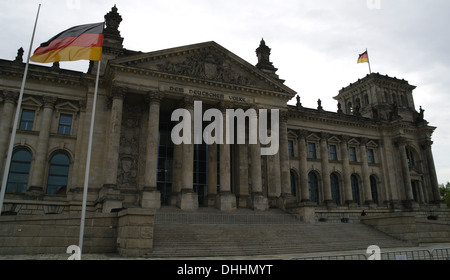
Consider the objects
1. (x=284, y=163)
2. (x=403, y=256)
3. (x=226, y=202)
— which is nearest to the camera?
(x=403, y=256)

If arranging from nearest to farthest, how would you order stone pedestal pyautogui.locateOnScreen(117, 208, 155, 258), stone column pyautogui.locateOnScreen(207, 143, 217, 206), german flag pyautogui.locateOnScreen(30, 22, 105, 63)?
stone pedestal pyautogui.locateOnScreen(117, 208, 155, 258) → german flag pyautogui.locateOnScreen(30, 22, 105, 63) → stone column pyautogui.locateOnScreen(207, 143, 217, 206)

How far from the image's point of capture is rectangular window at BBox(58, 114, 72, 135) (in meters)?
31.1

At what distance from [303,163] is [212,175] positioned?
13800mm

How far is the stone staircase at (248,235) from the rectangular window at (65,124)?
41.9 ft

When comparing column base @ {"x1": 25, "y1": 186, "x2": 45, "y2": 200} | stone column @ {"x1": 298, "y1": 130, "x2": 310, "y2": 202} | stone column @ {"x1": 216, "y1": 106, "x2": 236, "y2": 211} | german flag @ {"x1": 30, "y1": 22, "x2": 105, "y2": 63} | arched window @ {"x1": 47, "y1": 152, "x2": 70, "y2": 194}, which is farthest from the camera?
stone column @ {"x1": 298, "y1": 130, "x2": 310, "y2": 202}

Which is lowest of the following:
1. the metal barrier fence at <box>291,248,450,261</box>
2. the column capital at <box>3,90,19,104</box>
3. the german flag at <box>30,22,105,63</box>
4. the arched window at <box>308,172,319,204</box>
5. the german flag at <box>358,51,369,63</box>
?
the metal barrier fence at <box>291,248,450,261</box>

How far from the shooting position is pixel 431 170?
47125mm

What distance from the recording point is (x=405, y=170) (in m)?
44.8

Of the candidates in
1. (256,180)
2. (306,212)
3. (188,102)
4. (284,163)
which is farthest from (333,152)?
(188,102)

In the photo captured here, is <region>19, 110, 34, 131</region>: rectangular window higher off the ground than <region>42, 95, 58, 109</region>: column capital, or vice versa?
<region>42, 95, 58, 109</region>: column capital

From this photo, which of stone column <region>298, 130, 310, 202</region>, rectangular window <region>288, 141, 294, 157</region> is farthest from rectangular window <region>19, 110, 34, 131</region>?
stone column <region>298, 130, 310, 202</region>

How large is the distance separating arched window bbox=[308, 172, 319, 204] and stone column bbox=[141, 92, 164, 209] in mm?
21908

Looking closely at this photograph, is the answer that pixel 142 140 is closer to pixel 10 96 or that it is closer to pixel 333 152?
Answer: pixel 10 96

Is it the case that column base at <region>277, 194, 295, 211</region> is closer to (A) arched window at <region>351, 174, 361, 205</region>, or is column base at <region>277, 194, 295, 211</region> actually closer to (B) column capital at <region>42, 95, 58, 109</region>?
(A) arched window at <region>351, 174, 361, 205</region>
